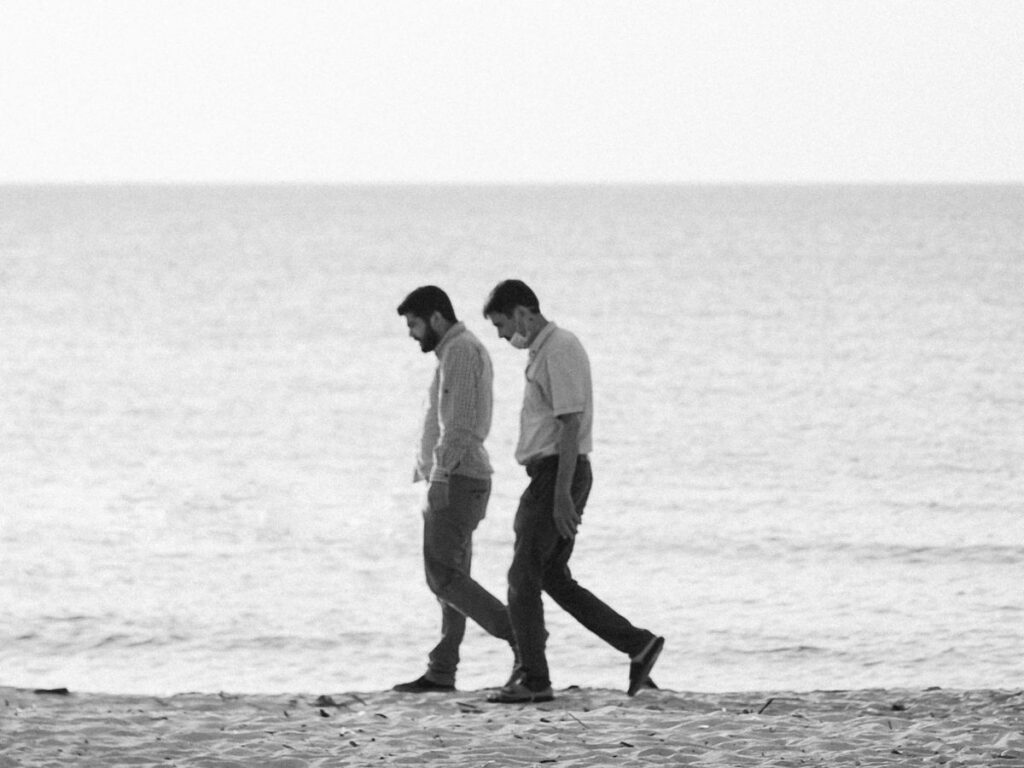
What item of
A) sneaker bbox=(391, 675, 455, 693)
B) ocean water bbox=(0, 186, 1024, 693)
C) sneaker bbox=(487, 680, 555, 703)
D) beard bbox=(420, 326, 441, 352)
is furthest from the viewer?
ocean water bbox=(0, 186, 1024, 693)

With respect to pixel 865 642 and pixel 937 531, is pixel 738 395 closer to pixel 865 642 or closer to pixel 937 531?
pixel 937 531

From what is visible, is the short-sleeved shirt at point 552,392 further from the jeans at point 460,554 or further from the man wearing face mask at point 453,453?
the jeans at point 460,554

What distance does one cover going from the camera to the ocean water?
12047mm

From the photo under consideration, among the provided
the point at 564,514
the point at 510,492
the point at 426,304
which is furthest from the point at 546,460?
the point at 510,492

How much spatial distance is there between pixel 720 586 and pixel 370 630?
2.95 metres

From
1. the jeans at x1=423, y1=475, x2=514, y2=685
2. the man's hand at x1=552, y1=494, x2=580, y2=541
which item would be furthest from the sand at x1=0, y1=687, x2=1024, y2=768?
the man's hand at x1=552, y1=494, x2=580, y2=541

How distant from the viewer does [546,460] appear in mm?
7703

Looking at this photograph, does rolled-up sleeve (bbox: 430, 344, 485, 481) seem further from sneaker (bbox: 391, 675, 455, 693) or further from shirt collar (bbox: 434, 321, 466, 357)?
sneaker (bbox: 391, 675, 455, 693)

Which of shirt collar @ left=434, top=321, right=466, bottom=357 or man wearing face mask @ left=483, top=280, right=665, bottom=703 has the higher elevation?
shirt collar @ left=434, top=321, right=466, bottom=357

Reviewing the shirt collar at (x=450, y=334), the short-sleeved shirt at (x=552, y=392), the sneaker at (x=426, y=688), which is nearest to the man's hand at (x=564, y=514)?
the short-sleeved shirt at (x=552, y=392)

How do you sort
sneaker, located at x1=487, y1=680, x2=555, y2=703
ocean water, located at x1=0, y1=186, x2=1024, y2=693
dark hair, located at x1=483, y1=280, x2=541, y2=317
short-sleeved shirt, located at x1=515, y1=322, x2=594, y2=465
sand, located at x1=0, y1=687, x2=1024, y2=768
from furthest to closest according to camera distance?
ocean water, located at x1=0, y1=186, x2=1024, y2=693, sneaker, located at x1=487, y1=680, x2=555, y2=703, dark hair, located at x1=483, y1=280, x2=541, y2=317, short-sleeved shirt, located at x1=515, y1=322, x2=594, y2=465, sand, located at x1=0, y1=687, x2=1024, y2=768

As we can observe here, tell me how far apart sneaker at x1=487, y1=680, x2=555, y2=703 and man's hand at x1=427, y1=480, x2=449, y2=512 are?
0.84 meters

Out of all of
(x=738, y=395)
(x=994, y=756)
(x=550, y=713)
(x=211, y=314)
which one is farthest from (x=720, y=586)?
(x=211, y=314)

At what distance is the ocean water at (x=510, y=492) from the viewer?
474 inches
